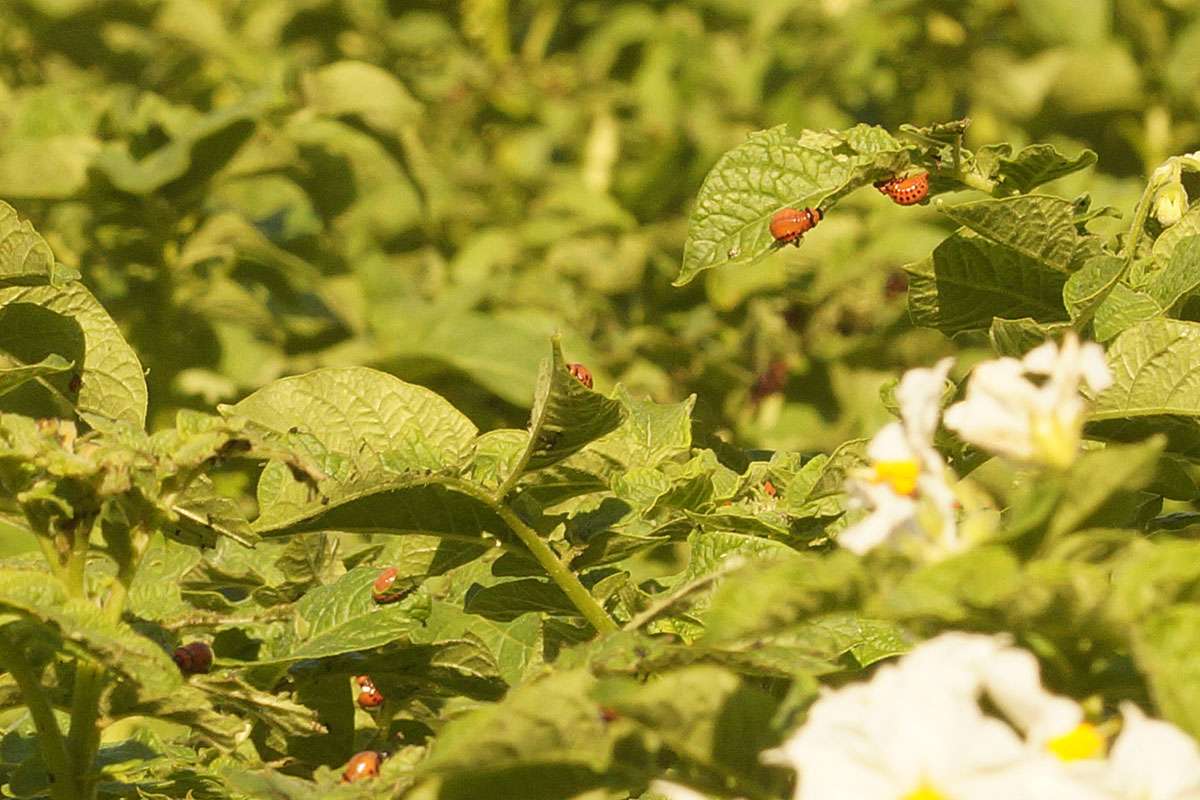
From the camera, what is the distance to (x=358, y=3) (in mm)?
5770

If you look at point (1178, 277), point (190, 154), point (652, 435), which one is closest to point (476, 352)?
point (190, 154)

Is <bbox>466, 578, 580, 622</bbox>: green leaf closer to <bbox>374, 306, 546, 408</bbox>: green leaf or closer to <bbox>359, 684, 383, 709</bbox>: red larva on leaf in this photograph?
<bbox>359, 684, 383, 709</bbox>: red larva on leaf

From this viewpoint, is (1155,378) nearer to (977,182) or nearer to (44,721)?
(977,182)

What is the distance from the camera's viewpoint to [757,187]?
134 cm

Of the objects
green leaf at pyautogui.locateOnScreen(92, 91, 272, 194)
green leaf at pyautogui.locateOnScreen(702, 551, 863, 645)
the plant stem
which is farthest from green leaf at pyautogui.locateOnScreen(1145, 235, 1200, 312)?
green leaf at pyautogui.locateOnScreen(92, 91, 272, 194)

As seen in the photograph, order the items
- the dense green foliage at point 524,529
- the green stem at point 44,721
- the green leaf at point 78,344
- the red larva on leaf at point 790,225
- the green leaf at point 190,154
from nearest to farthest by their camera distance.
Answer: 1. the dense green foliage at point 524,529
2. the green stem at point 44,721
3. the green leaf at point 78,344
4. the red larva on leaf at point 790,225
5. the green leaf at point 190,154

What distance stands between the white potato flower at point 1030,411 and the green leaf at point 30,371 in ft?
1.90

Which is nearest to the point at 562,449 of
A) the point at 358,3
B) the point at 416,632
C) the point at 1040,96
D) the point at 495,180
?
the point at 416,632

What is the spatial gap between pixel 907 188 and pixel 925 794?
0.75 metres

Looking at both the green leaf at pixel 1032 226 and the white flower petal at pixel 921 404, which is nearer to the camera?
the white flower petal at pixel 921 404

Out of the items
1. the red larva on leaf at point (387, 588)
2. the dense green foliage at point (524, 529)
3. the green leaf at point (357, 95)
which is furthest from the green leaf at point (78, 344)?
the green leaf at point (357, 95)

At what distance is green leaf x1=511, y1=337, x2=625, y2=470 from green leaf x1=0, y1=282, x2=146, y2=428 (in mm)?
315

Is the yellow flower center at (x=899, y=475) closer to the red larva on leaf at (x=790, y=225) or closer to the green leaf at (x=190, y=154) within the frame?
the red larva on leaf at (x=790, y=225)

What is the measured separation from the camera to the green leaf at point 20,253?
1.20m
